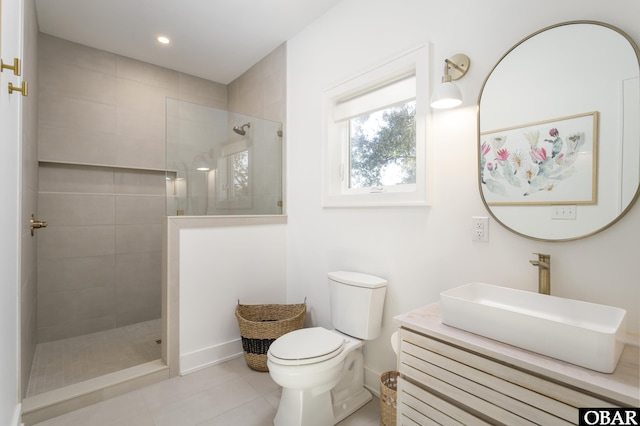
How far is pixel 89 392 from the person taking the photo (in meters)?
1.80

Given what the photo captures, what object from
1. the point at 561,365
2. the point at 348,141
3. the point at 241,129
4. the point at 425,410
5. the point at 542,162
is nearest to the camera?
the point at 561,365

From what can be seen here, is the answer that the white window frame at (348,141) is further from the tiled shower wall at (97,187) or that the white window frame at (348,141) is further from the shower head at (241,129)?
the tiled shower wall at (97,187)

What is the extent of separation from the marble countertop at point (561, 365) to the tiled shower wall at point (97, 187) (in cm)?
292

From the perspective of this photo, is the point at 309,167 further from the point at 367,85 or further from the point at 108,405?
the point at 108,405

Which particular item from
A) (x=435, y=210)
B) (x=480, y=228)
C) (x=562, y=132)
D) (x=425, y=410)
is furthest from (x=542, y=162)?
(x=425, y=410)

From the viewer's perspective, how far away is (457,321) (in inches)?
45.4

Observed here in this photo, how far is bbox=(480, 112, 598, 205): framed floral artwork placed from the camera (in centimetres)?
118

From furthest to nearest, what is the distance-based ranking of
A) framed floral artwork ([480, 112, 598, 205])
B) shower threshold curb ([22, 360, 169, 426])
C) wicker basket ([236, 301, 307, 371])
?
wicker basket ([236, 301, 307, 371]) < shower threshold curb ([22, 360, 169, 426]) < framed floral artwork ([480, 112, 598, 205])

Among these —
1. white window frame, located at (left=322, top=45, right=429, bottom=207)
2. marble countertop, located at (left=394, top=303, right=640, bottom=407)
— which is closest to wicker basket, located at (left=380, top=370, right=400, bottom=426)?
marble countertop, located at (left=394, top=303, right=640, bottom=407)

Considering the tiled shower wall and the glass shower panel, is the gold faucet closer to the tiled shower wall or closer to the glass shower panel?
the glass shower panel

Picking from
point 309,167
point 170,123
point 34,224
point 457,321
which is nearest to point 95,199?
point 34,224

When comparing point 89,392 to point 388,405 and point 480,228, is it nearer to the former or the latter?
point 388,405

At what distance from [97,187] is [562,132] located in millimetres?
3483

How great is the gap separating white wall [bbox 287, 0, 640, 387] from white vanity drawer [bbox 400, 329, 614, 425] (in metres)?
0.52
